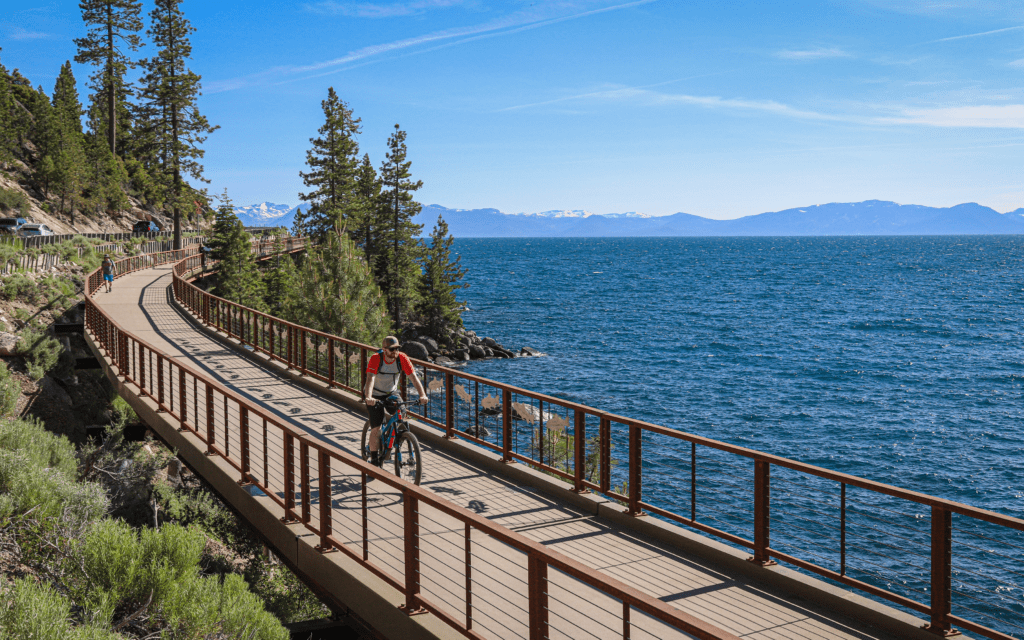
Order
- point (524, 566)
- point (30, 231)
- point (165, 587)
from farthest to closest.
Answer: point (30, 231) → point (165, 587) → point (524, 566)

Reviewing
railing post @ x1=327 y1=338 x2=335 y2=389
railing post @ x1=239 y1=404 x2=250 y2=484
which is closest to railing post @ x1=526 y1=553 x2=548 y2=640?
railing post @ x1=239 y1=404 x2=250 y2=484

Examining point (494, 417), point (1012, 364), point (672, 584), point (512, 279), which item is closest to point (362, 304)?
point (494, 417)

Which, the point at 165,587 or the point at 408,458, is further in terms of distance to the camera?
the point at 408,458

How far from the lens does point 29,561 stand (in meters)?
7.95

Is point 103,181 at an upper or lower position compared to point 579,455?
upper

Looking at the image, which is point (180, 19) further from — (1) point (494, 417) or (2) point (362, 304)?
(1) point (494, 417)

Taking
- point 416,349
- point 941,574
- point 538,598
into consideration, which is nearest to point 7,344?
point 538,598

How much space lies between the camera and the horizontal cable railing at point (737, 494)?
8602 millimetres

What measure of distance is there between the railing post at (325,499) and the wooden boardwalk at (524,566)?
0.35 metres

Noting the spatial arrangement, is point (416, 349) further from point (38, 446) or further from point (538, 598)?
point (538, 598)

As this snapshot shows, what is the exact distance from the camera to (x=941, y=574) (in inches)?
226

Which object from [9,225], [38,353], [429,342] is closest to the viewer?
[38,353]

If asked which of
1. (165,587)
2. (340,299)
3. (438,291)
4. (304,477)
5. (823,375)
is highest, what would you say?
(340,299)

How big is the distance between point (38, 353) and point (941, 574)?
25745mm
